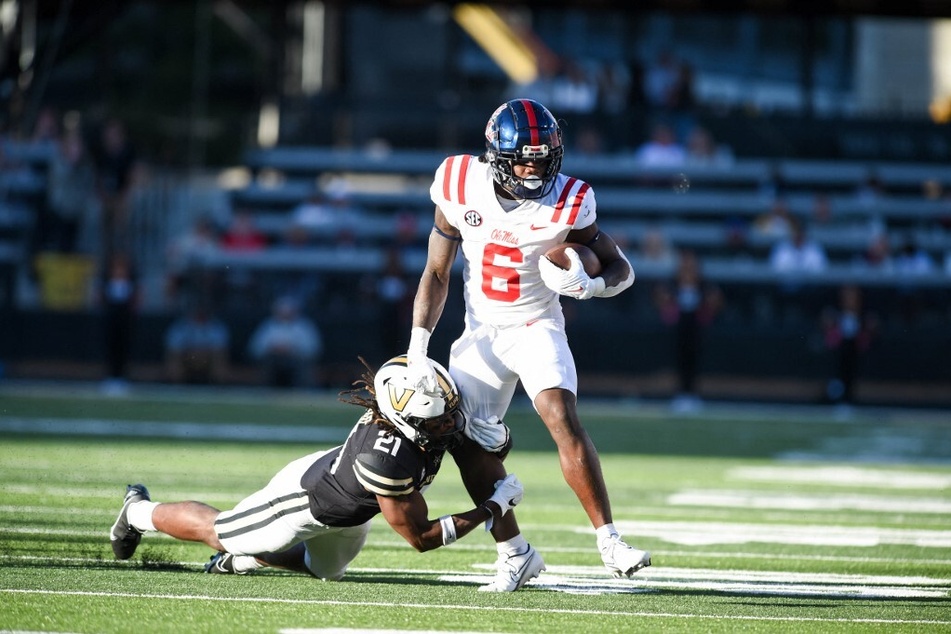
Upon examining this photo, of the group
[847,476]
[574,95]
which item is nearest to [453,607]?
[847,476]

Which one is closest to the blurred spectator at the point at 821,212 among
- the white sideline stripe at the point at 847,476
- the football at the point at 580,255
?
the white sideline stripe at the point at 847,476

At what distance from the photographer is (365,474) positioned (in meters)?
4.39

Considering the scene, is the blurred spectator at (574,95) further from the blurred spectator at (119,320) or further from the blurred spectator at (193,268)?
the blurred spectator at (119,320)

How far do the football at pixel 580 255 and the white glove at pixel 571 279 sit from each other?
0.03 metres

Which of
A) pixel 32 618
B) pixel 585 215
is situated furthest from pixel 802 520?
pixel 32 618

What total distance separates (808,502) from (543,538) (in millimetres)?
2186

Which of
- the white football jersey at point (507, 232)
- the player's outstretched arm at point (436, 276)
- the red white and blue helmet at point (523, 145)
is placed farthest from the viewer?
the player's outstretched arm at point (436, 276)

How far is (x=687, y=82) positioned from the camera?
61.8 feet

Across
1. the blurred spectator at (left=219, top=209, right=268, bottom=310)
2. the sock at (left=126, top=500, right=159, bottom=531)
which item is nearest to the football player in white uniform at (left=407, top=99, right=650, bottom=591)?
the sock at (left=126, top=500, right=159, bottom=531)

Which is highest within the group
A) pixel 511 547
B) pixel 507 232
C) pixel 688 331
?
pixel 507 232

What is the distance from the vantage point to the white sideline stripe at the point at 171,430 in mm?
9953

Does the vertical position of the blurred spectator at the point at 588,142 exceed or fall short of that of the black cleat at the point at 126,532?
it exceeds it

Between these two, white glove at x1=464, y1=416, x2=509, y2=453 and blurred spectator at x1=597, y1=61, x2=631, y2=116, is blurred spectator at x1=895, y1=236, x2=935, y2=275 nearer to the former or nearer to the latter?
blurred spectator at x1=597, y1=61, x2=631, y2=116

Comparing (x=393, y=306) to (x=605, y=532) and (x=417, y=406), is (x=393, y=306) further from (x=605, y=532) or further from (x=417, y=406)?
(x=417, y=406)
